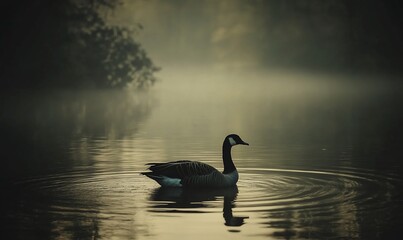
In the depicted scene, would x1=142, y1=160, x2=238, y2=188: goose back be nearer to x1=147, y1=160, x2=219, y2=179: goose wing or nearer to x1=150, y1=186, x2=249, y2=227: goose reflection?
x1=147, y1=160, x2=219, y2=179: goose wing

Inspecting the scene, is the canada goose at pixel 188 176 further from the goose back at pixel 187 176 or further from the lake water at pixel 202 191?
the lake water at pixel 202 191

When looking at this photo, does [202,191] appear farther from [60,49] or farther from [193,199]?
[60,49]

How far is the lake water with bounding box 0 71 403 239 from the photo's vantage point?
44.7 feet

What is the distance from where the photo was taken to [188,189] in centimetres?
1764

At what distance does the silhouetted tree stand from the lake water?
29591mm

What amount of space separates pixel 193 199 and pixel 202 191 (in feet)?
3.57

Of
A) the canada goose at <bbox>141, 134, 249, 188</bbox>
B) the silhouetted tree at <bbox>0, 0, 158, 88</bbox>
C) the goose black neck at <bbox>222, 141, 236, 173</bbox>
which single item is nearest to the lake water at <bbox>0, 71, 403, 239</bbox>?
the canada goose at <bbox>141, 134, 249, 188</bbox>

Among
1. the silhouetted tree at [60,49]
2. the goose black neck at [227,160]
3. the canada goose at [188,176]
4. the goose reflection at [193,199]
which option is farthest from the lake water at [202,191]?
the silhouetted tree at [60,49]

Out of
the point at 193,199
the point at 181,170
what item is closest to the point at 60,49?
the point at 181,170

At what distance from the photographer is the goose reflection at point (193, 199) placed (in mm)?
14617

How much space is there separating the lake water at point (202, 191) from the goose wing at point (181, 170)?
11.5 inches

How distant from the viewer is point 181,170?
17.5m

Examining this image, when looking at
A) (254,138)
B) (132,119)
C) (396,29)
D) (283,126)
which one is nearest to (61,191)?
(254,138)

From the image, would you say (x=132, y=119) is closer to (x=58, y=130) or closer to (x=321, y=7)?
(x=58, y=130)
